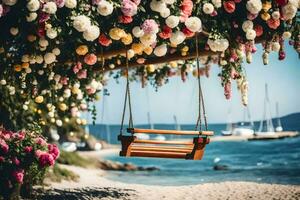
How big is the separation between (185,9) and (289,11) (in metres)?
1.28

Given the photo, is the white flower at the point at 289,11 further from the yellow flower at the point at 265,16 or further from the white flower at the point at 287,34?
the white flower at the point at 287,34

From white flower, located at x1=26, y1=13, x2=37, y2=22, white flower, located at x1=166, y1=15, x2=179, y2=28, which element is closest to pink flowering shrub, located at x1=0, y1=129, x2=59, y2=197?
white flower, located at x1=26, y1=13, x2=37, y2=22

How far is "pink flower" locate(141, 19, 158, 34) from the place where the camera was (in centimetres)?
469

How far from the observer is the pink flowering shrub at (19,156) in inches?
278

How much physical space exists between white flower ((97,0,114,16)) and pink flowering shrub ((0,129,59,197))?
3.50m

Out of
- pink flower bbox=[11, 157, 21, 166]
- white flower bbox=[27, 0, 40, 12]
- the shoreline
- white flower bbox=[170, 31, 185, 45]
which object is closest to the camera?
white flower bbox=[27, 0, 40, 12]

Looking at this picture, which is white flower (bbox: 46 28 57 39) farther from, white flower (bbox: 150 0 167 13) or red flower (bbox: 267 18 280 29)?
red flower (bbox: 267 18 280 29)

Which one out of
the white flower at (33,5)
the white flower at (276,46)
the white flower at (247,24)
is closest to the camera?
the white flower at (33,5)

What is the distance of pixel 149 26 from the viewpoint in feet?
15.4

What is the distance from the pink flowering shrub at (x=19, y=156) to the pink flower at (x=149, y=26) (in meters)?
3.49

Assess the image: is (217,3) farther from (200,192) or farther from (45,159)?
(200,192)

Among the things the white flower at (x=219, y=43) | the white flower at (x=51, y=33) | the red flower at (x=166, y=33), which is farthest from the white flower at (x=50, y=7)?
the white flower at (x=219, y=43)

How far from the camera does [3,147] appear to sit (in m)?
6.93

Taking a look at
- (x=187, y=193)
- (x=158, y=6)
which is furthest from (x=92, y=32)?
(x=187, y=193)
